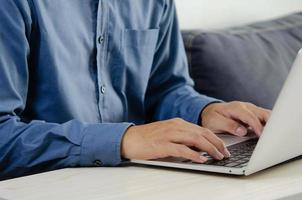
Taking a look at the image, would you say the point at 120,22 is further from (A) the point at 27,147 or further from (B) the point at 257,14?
(B) the point at 257,14

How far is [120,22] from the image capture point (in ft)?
4.41

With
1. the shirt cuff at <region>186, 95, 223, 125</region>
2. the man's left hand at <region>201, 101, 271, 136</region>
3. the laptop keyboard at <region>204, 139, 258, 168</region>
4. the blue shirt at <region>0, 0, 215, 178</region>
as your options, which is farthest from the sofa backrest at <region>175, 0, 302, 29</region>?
the laptop keyboard at <region>204, 139, 258, 168</region>

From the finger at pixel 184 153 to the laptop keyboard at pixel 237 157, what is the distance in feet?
0.04

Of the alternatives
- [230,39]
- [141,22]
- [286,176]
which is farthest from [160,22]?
[286,176]

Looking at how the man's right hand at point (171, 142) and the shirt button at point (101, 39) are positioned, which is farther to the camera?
the shirt button at point (101, 39)

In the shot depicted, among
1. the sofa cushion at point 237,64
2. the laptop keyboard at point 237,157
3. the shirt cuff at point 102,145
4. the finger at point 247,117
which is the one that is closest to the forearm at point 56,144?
the shirt cuff at point 102,145

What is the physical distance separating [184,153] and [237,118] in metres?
0.26

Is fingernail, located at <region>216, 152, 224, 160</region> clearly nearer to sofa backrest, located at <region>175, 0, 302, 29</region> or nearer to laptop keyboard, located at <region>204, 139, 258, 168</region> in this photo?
laptop keyboard, located at <region>204, 139, 258, 168</region>

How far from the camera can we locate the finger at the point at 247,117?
1151 millimetres

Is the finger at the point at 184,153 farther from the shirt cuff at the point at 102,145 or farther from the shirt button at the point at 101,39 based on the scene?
the shirt button at the point at 101,39

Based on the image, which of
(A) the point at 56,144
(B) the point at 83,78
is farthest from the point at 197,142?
(B) the point at 83,78

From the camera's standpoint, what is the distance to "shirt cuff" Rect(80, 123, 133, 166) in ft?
3.33

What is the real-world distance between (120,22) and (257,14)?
3.03ft

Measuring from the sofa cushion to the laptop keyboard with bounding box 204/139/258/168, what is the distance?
0.57 metres
